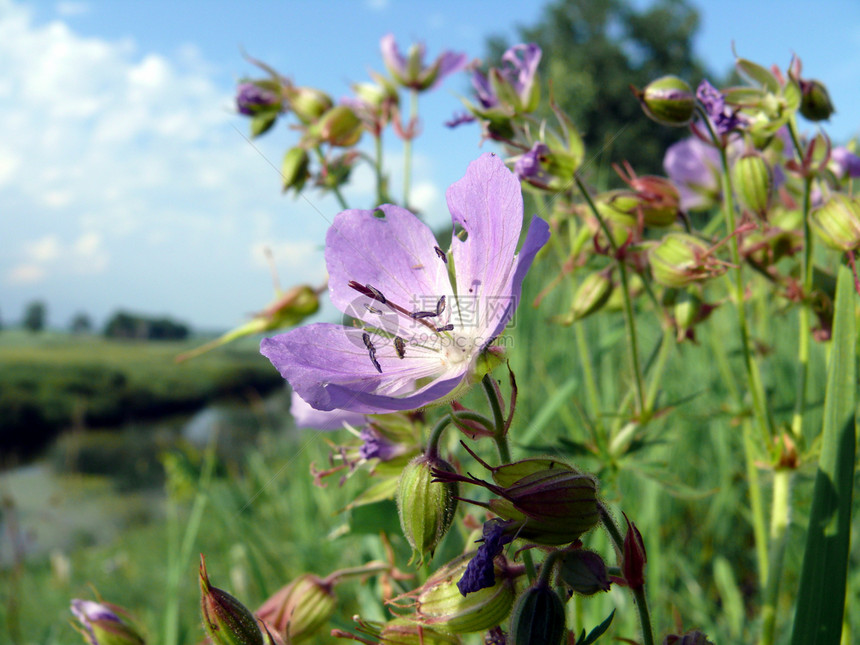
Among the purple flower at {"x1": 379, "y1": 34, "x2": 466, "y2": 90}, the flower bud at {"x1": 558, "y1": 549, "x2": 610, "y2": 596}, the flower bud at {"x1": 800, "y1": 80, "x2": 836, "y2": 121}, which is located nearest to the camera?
the flower bud at {"x1": 558, "y1": 549, "x2": 610, "y2": 596}

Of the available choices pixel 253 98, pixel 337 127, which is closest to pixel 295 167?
pixel 337 127

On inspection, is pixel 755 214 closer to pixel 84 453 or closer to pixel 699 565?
pixel 699 565

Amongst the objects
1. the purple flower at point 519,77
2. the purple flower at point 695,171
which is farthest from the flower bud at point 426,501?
the purple flower at point 695,171

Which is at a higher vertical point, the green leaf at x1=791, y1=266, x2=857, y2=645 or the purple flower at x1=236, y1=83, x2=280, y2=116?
the purple flower at x1=236, y1=83, x2=280, y2=116

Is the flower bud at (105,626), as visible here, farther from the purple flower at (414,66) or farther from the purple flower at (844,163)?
the purple flower at (414,66)

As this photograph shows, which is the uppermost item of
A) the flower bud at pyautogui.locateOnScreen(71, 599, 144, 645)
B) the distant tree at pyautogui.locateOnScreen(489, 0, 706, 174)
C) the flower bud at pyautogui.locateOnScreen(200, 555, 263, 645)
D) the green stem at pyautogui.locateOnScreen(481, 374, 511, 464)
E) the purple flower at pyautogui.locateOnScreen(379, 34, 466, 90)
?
the distant tree at pyautogui.locateOnScreen(489, 0, 706, 174)

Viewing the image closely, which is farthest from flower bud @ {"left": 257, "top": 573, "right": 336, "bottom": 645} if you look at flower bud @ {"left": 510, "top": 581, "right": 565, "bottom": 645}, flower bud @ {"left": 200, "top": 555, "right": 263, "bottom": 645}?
→ flower bud @ {"left": 510, "top": 581, "right": 565, "bottom": 645}

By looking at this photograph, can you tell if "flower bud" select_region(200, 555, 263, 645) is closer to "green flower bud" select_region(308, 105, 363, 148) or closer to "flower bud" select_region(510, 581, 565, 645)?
"flower bud" select_region(510, 581, 565, 645)

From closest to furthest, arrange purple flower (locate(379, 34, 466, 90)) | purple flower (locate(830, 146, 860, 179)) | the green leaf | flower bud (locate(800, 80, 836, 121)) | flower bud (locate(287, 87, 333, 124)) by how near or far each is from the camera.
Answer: the green leaf
flower bud (locate(800, 80, 836, 121))
purple flower (locate(830, 146, 860, 179))
flower bud (locate(287, 87, 333, 124))
purple flower (locate(379, 34, 466, 90))
